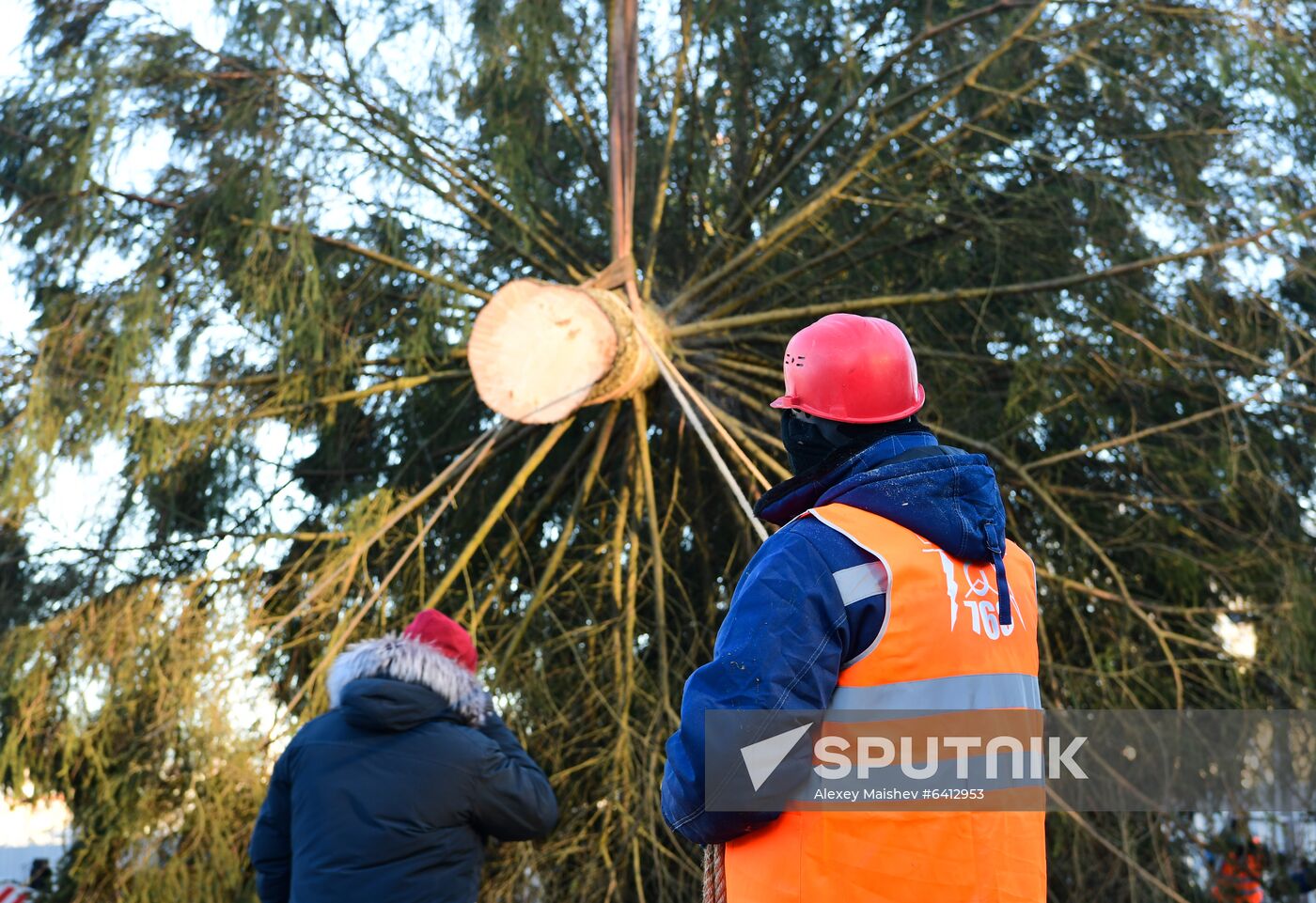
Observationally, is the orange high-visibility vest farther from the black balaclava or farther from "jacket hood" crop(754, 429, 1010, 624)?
the black balaclava

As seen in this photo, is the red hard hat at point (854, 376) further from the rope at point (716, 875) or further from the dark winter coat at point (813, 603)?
the rope at point (716, 875)

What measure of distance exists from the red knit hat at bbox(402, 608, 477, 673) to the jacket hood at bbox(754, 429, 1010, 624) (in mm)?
1590

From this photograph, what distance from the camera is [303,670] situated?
190 inches

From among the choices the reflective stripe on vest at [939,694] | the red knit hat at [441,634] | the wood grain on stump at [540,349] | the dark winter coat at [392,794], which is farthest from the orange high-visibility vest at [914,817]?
the wood grain on stump at [540,349]

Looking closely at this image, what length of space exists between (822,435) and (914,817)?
0.57m

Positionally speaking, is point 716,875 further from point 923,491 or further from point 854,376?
point 854,376

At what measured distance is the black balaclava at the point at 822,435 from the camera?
194 cm

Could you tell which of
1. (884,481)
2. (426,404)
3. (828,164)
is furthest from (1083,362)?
(884,481)

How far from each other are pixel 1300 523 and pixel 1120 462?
0.69 metres

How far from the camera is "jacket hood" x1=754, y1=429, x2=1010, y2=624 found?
1.80 m

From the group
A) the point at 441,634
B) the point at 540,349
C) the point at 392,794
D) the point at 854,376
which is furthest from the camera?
the point at 540,349

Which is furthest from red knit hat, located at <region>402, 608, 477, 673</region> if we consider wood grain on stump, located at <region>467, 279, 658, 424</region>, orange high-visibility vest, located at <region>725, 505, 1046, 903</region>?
orange high-visibility vest, located at <region>725, 505, 1046, 903</region>

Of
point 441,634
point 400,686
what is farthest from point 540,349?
point 400,686

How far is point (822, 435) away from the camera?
1.97 m
